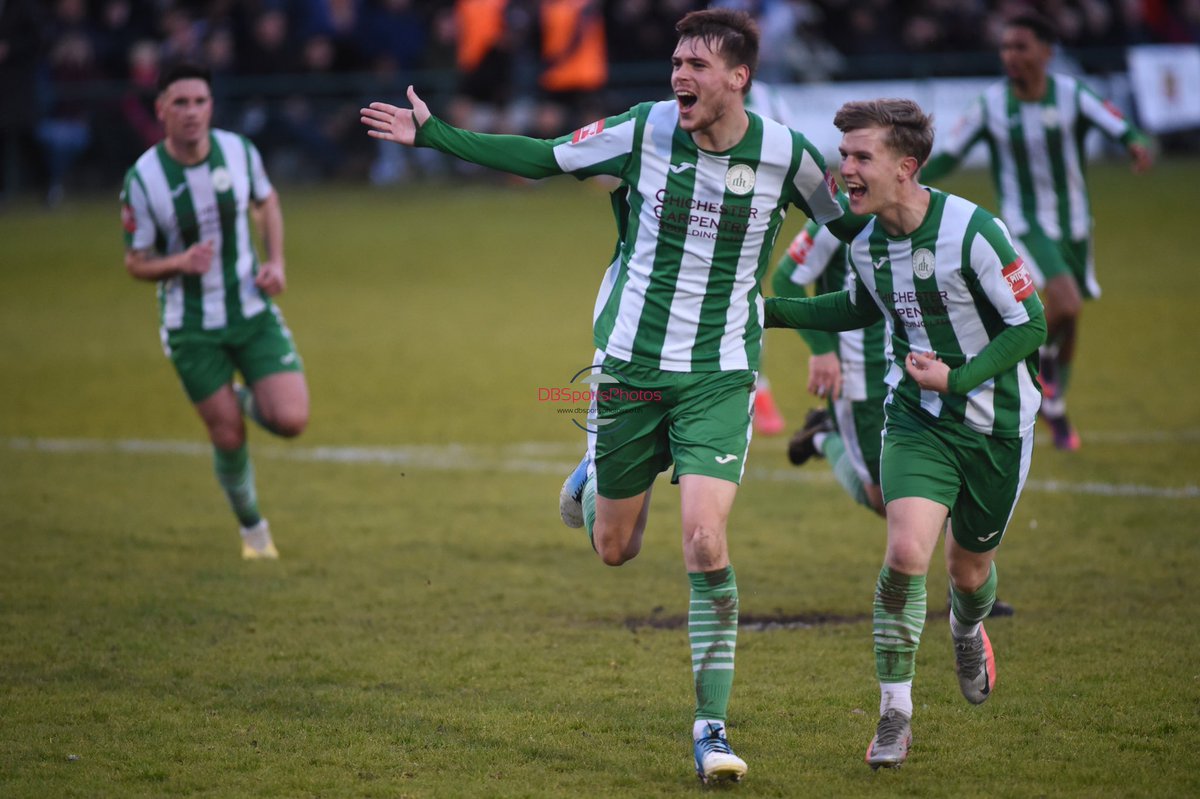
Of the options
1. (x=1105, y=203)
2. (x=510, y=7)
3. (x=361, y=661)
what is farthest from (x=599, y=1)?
(x=361, y=661)

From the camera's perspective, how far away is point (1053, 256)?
9.96 metres

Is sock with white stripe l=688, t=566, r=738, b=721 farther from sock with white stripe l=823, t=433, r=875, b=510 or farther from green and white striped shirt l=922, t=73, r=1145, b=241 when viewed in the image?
green and white striped shirt l=922, t=73, r=1145, b=241

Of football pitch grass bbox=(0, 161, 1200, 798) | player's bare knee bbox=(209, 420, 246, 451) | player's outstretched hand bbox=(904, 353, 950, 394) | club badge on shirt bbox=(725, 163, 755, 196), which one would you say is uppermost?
club badge on shirt bbox=(725, 163, 755, 196)

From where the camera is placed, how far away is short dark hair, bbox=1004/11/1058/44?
9.42m

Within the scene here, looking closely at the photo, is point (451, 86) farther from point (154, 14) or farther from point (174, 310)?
point (174, 310)

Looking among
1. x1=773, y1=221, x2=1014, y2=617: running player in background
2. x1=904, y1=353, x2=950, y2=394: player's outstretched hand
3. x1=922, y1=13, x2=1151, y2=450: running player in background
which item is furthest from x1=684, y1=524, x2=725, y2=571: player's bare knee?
x1=922, y1=13, x2=1151, y2=450: running player in background

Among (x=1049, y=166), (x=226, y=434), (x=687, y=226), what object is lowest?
(x=226, y=434)

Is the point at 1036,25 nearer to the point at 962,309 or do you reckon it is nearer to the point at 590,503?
the point at 962,309

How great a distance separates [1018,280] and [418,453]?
6105 millimetres

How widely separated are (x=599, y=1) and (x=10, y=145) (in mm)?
9301

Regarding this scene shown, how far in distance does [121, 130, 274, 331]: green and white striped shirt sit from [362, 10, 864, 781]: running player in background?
2726mm

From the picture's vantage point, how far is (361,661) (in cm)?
623

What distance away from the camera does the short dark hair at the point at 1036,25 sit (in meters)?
9.42

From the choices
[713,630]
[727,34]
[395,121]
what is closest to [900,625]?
[713,630]
